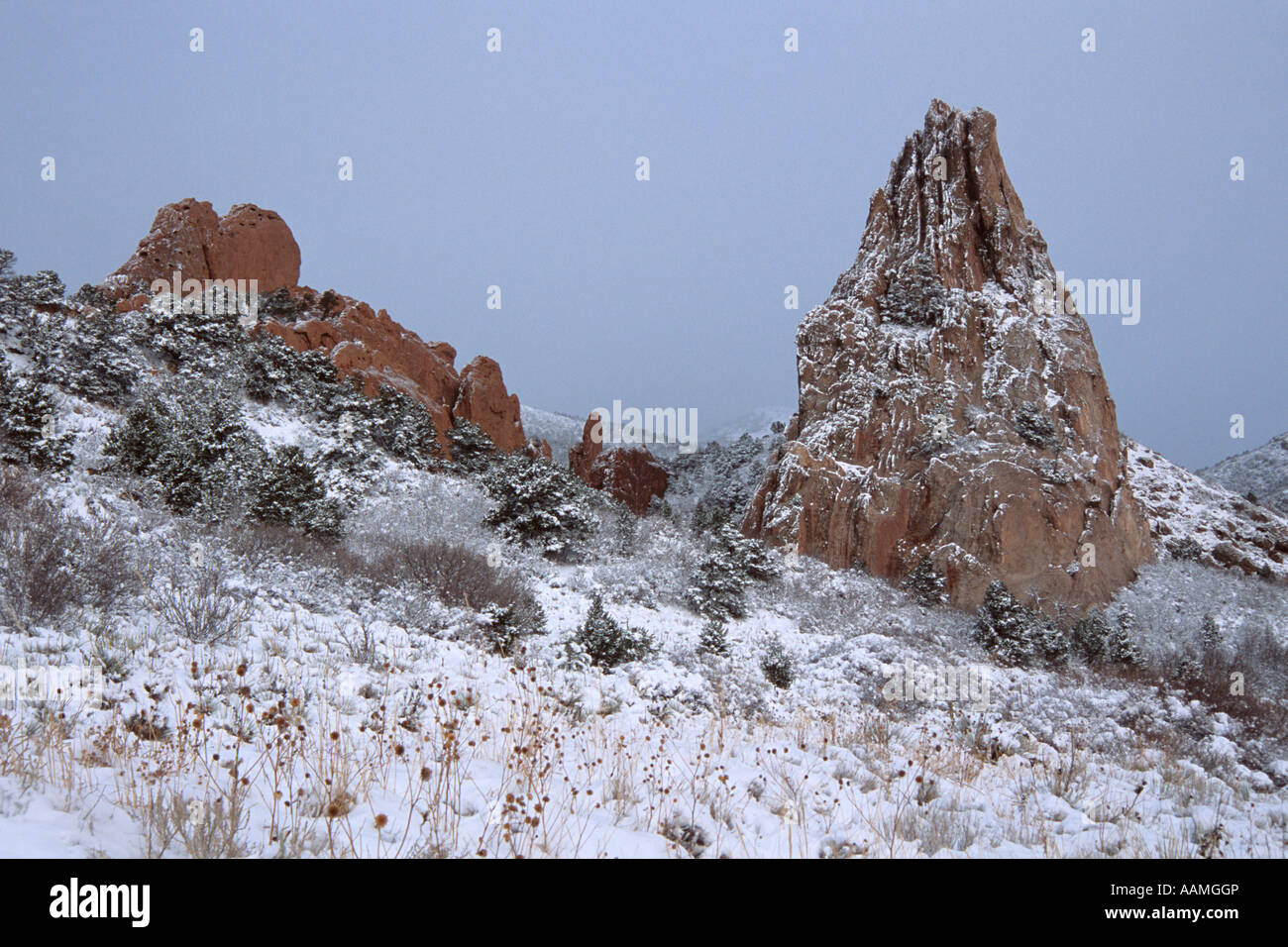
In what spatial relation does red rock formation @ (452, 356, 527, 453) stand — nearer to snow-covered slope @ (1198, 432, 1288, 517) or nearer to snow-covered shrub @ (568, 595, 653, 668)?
snow-covered shrub @ (568, 595, 653, 668)

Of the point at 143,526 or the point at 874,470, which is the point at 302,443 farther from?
the point at 874,470

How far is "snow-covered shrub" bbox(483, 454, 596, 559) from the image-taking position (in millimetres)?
18750

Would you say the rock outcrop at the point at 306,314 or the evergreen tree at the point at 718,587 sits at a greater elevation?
the rock outcrop at the point at 306,314

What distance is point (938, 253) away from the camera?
100 ft

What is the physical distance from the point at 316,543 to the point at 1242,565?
41196 millimetres

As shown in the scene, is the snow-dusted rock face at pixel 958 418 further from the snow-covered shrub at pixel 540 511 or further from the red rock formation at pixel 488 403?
the red rock formation at pixel 488 403

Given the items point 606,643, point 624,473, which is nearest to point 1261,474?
point 624,473

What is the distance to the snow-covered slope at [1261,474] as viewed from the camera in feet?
157

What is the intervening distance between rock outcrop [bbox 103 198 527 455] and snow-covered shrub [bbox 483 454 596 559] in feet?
52.0

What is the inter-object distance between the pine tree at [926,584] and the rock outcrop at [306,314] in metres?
24.8

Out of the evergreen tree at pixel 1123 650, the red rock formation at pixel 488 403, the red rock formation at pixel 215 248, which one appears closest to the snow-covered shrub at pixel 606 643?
the evergreen tree at pixel 1123 650

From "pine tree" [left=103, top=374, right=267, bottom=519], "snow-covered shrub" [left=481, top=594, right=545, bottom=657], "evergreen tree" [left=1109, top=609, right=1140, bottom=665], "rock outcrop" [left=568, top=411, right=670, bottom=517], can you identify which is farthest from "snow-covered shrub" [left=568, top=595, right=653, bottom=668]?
"rock outcrop" [left=568, top=411, right=670, bottom=517]

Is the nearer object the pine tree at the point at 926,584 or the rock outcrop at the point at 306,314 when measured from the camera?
the pine tree at the point at 926,584
